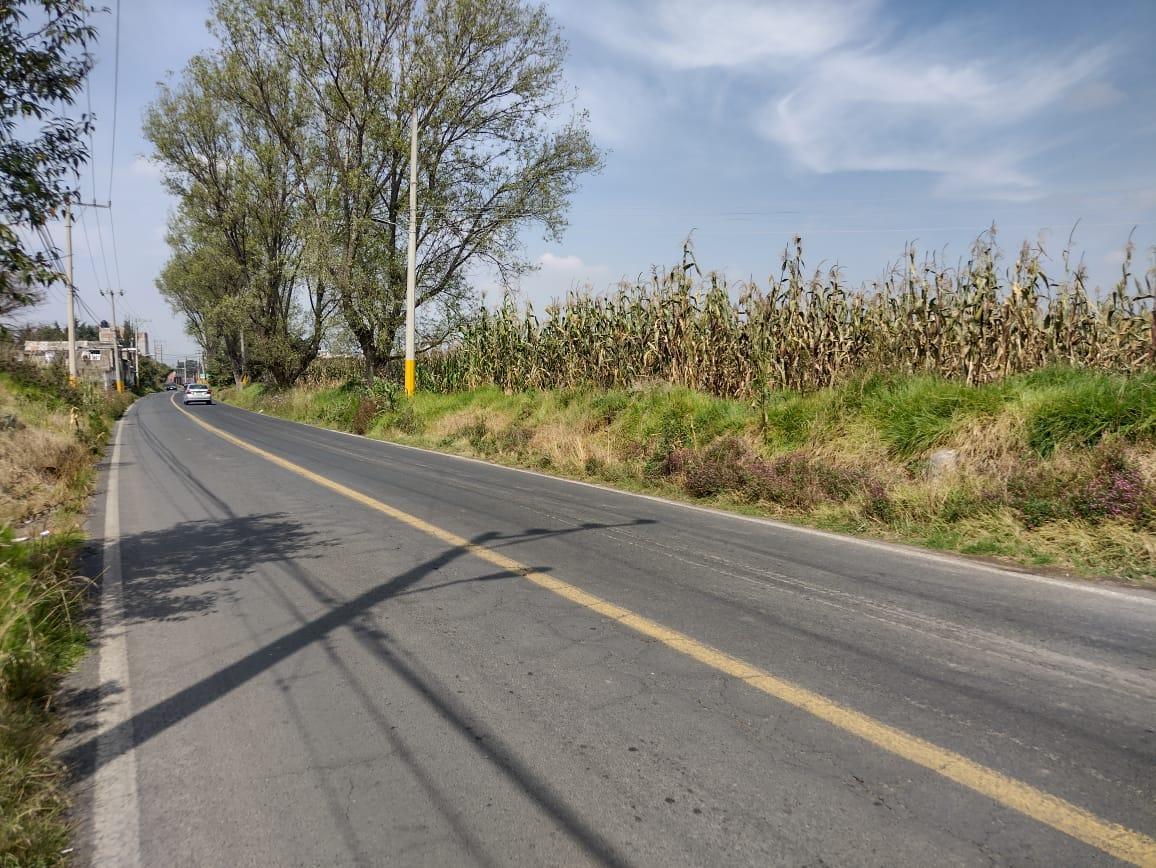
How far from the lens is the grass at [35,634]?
98.3 inches

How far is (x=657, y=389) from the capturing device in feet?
45.0

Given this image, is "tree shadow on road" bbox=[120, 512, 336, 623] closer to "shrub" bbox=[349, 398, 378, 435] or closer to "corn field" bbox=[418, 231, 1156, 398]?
"corn field" bbox=[418, 231, 1156, 398]

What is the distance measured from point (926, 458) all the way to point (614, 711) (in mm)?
6331

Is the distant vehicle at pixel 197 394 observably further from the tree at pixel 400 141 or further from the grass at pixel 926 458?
the grass at pixel 926 458

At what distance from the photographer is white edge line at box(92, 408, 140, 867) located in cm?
247

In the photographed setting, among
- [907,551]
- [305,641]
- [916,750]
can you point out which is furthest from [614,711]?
[907,551]

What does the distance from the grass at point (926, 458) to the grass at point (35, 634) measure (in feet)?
21.6

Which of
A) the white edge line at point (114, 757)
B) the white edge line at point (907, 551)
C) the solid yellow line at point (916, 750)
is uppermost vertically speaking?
the white edge line at point (907, 551)

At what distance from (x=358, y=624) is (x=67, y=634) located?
178 cm

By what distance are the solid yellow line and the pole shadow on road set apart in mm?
1288

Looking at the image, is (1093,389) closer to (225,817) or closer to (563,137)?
(225,817)

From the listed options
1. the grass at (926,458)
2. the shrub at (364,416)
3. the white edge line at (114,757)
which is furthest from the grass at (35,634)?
the shrub at (364,416)

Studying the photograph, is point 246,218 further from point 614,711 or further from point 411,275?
point 614,711

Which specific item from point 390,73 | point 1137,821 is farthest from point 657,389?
point 390,73
